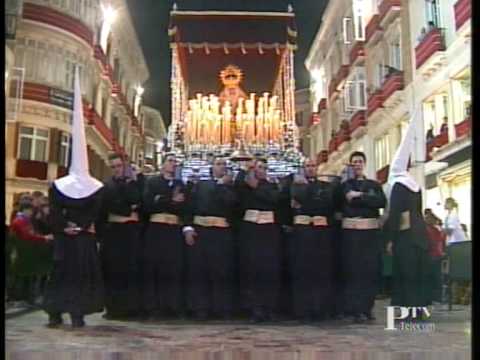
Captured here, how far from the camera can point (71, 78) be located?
501cm

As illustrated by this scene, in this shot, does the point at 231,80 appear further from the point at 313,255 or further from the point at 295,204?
the point at 313,255

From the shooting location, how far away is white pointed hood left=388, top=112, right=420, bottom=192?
4949mm

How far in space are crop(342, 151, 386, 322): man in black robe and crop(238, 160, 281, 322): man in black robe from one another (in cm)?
50

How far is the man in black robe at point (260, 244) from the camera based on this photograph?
190 inches

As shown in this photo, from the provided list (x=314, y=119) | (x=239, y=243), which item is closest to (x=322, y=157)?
(x=314, y=119)

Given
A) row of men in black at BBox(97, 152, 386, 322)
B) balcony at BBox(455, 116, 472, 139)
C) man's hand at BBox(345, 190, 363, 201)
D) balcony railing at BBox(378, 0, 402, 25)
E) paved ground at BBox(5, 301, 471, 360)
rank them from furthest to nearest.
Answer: balcony railing at BBox(378, 0, 402, 25), man's hand at BBox(345, 190, 363, 201), row of men in black at BBox(97, 152, 386, 322), balcony at BBox(455, 116, 472, 139), paved ground at BBox(5, 301, 471, 360)

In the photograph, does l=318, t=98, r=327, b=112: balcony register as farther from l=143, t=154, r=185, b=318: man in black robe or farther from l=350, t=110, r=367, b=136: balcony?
l=143, t=154, r=185, b=318: man in black robe

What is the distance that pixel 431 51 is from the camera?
4980 mm

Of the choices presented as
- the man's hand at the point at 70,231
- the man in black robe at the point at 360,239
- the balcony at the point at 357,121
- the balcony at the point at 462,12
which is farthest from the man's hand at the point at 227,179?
the balcony at the point at 462,12

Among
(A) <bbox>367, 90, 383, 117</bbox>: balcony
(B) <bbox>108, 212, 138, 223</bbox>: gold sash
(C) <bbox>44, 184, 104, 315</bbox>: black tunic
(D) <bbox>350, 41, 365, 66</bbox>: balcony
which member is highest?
(D) <bbox>350, 41, 365, 66</bbox>: balcony

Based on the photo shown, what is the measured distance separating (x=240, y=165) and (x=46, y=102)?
58.0 inches

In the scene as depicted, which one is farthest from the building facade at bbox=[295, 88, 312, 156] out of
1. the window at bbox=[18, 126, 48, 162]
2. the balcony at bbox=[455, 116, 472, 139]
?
the window at bbox=[18, 126, 48, 162]

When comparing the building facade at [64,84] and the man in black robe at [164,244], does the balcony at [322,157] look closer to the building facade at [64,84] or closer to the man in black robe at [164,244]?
the man in black robe at [164,244]

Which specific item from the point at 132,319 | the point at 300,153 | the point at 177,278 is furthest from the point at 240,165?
the point at 132,319
